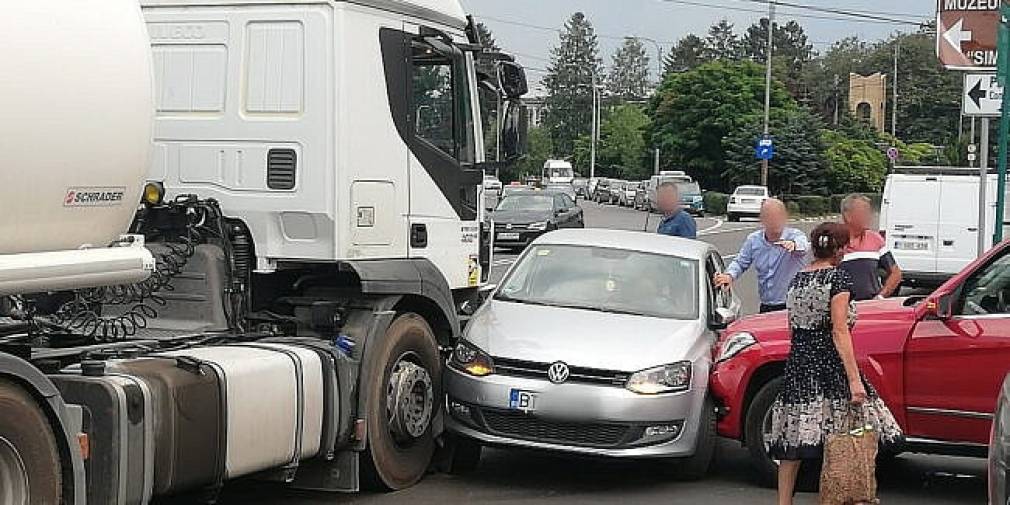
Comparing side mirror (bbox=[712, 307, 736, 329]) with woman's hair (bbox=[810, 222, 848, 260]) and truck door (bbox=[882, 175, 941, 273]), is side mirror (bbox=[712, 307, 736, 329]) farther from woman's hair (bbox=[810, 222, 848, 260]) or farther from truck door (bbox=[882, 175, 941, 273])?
truck door (bbox=[882, 175, 941, 273])

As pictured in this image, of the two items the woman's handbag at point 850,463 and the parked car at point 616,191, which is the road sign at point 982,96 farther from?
the parked car at point 616,191

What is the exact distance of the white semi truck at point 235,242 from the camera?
6.09 meters

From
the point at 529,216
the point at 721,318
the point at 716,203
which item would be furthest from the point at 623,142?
the point at 721,318

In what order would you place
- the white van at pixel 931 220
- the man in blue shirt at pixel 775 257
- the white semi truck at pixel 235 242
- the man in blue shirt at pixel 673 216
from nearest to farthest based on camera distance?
the white semi truck at pixel 235 242 → the man in blue shirt at pixel 775 257 → the man in blue shirt at pixel 673 216 → the white van at pixel 931 220

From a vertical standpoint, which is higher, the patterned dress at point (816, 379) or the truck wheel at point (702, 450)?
the patterned dress at point (816, 379)

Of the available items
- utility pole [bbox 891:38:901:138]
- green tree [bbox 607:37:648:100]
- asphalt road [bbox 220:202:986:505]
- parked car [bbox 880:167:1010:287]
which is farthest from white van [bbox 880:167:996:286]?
green tree [bbox 607:37:648:100]

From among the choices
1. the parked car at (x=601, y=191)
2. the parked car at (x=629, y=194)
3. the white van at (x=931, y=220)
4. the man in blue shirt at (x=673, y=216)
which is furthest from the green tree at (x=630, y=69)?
the man in blue shirt at (x=673, y=216)

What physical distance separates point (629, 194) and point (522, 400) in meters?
65.7

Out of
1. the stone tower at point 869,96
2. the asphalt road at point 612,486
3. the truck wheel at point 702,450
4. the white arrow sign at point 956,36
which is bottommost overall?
the asphalt road at point 612,486

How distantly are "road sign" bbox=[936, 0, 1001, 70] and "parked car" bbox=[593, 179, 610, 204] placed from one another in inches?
2640

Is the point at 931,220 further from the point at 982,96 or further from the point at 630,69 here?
the point at 630,69

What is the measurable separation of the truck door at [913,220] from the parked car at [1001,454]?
1632cm

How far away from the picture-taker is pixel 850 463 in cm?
767

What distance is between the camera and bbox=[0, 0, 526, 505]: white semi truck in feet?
20.0
